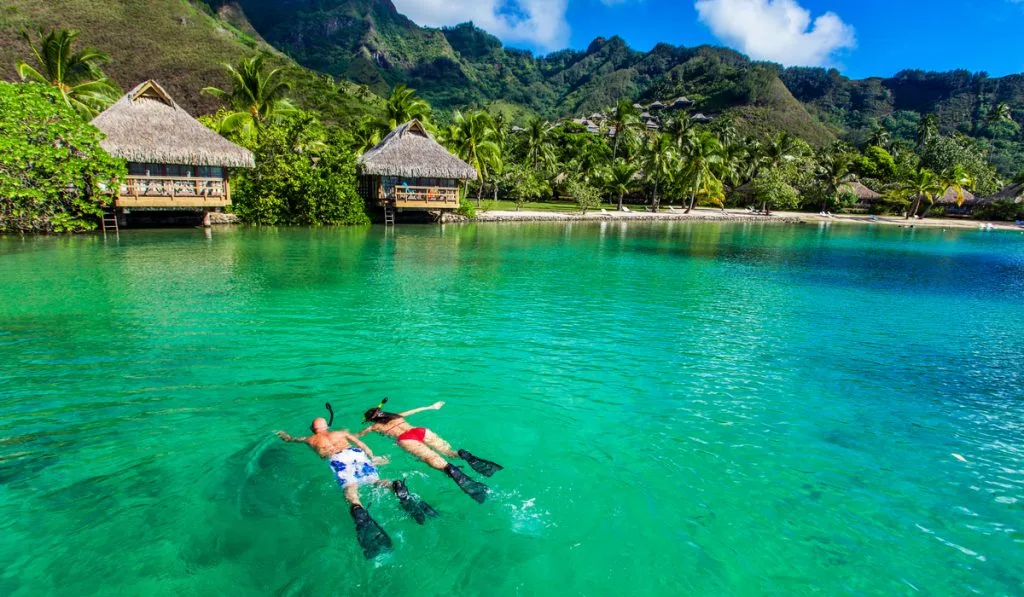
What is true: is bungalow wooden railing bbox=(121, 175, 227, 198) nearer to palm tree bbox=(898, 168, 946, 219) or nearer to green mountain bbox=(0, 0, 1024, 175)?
green mountain bbox=(0, 0, 1024, 175)

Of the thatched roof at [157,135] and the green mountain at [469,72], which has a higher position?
the green mountain at [469,72]

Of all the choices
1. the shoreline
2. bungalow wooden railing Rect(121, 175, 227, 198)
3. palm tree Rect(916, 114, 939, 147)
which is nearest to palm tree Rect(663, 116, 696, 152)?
the shoreline

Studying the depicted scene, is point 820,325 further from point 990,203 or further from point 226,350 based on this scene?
point 990,203

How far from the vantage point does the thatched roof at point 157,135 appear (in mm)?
23500

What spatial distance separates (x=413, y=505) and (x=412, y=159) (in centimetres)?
2997

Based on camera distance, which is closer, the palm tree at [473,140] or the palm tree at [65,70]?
the palm tree at [65,70]

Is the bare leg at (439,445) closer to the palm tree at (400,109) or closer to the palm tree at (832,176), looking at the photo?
the palm tree at (400,109)

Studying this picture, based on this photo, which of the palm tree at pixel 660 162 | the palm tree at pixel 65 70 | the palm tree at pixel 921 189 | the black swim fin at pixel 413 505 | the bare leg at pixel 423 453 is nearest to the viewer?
the black swim fin at pixel 413 505

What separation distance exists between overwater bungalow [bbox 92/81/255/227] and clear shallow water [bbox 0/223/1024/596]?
10397mm

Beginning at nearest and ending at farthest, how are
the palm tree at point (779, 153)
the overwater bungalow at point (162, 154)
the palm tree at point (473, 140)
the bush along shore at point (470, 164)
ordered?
the bush along shore at point (470, 164) < the overwater bungalow at point (162, 154) < the palm tree at point (473, 140) < the palm tree at point (779, 153)

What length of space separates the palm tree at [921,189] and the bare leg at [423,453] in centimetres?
6645

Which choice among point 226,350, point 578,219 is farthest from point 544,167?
point 226,350

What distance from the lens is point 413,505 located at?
16.0 ft

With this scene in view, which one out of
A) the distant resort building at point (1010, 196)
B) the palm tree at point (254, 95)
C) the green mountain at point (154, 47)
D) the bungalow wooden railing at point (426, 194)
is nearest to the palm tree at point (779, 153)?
the distant resort building at point (1010, 196)
